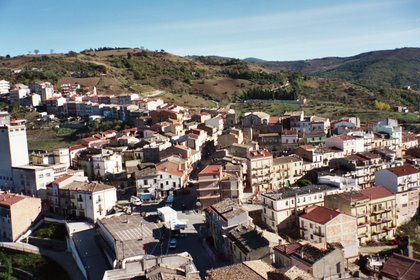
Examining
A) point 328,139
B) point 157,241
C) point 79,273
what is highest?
point 328,139

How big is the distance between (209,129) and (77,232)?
21483 millimetres

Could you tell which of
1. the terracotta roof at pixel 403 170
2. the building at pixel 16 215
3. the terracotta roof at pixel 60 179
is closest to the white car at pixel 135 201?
the terracotta roof at pixel 60 179

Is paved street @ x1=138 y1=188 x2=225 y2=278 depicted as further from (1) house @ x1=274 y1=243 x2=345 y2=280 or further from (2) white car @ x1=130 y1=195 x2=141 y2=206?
(1) house @ x1=274 y1=243 x2=345 y2=280

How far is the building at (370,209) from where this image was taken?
28938 millimetres

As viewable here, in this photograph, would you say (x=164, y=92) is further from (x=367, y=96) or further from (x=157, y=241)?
(x=157, y=241)

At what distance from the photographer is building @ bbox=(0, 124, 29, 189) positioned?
38031mm

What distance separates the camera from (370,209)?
1163 inches

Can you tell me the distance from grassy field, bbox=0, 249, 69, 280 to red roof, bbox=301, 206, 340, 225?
1355 centimetres

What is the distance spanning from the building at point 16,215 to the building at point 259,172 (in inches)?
584

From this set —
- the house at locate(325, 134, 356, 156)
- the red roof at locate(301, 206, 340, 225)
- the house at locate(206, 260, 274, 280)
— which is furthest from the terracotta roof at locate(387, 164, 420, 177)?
the house at locate(206, 260, 274, 280)

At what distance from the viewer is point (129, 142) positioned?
44.6 meters

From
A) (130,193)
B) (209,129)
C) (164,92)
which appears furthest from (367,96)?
(130,193)

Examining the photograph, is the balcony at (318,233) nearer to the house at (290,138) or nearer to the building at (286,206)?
the building at (286,206)

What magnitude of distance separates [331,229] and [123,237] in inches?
425
